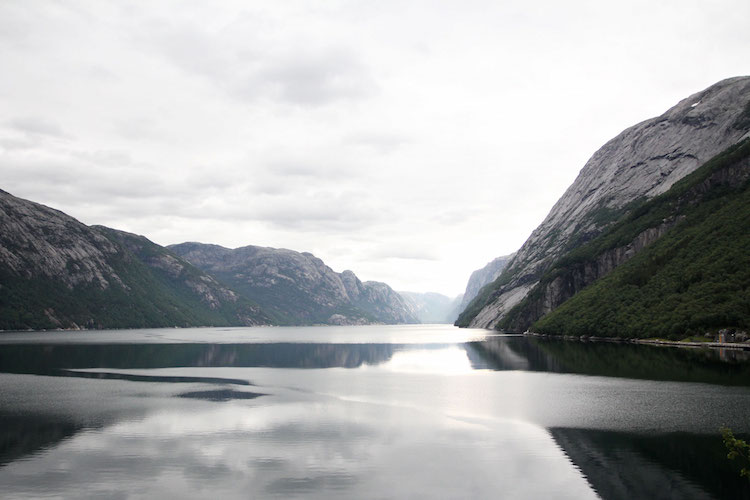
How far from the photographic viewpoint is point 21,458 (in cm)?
3400

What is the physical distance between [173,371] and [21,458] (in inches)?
2224

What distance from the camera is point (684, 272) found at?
134250 mm

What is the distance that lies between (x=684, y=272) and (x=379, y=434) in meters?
123

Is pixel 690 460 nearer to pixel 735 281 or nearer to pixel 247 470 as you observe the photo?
pixel 247 470

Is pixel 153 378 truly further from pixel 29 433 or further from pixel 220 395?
pixel 29 433

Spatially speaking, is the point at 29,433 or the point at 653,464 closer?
the point at 653,464

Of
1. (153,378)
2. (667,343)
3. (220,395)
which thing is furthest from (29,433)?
(667,343)

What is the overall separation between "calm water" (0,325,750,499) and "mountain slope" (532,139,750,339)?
4319 centimetres

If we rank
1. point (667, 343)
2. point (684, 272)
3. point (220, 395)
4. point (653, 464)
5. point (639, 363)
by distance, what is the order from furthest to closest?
point (684, 272) < point (667, 343) < point (639, 363) < point (220, 395) < point (653, 464)

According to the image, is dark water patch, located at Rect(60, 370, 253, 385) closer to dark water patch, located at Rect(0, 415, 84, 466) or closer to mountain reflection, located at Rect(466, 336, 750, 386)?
dark water patch, located at Rect(0, 415, 84, 466)

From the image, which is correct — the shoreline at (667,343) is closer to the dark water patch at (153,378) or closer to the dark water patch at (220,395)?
the dark water patch at (153,378)

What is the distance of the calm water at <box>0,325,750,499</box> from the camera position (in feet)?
94.8

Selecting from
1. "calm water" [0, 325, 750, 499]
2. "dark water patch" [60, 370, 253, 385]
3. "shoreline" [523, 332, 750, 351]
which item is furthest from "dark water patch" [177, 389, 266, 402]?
"shoreline" [523, 332, 750, 351]

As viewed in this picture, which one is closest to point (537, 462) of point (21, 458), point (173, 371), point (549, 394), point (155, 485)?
point (155, 485)
